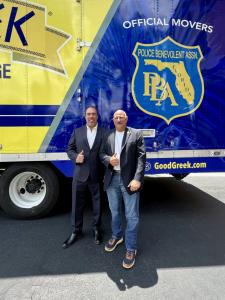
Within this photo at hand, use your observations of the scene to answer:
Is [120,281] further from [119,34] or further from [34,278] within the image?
[119,34]

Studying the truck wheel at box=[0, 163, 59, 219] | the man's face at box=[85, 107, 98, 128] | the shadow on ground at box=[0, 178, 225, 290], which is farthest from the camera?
the truck wheel at box=[0, 163, 59, 219]

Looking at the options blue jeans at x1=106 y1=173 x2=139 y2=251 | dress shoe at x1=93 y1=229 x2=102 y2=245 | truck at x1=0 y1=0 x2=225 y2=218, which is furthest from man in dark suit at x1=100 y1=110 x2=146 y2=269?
truck at x1=0 y1=0 x2=225 y2=218

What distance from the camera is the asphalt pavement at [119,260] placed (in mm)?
2900

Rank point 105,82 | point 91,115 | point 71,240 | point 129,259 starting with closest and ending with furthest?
point 129,259, point 91,115, point 71,240, point 105,82

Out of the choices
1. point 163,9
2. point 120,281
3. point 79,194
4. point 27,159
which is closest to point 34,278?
point 120,281

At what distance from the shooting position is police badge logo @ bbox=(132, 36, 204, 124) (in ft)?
14.2

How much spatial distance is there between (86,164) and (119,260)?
3.90ft

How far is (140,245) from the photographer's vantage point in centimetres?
383

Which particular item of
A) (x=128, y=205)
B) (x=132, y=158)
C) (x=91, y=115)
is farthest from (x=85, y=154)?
(x=128, y=205)

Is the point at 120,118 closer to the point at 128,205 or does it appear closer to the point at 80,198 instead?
the point at 128,205

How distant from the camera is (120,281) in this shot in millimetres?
3047

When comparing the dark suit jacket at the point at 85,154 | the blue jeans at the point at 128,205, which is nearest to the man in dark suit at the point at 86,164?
the dark suit jacket at the point at 85,154

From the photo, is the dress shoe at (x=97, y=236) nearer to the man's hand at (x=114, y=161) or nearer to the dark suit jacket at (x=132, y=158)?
the dark suit jacket at (x=132, y=158)

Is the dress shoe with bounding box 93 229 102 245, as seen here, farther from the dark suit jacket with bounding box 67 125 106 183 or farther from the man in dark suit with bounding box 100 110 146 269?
the dark suit jacket with bounding box 67 125 106 183
